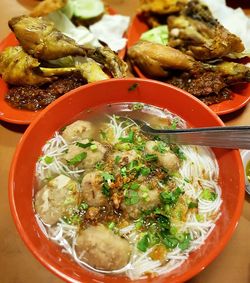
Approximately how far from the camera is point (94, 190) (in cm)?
156

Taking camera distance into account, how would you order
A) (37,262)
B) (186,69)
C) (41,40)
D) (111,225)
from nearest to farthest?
1. (111,225)
2. (37,262)
3. (41,40)
4. (186,69)

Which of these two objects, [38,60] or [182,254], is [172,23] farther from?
[182,254]

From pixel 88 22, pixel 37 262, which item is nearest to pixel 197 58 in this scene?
pixel 88 22

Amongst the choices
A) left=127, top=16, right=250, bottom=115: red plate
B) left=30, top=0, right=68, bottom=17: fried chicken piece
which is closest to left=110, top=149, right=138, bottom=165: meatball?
left=127, top=16, right=250, bottom=115: red plate

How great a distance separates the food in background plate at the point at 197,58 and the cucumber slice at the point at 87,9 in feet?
1.43

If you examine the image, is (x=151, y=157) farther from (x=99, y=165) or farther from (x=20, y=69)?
(x=20, y=69)

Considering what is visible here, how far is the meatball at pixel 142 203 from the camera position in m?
1.54

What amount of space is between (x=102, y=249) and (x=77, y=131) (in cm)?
62

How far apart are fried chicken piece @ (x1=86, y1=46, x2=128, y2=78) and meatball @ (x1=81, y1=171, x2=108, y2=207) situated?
2.54ft

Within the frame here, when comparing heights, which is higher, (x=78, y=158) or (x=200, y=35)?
(x=200, y=35)

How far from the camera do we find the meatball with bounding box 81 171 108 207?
1.56 meters

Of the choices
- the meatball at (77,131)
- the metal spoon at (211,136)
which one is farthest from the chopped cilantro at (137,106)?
the meatball at (77,131)

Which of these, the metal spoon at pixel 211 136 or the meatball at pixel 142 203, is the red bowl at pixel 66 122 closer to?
the metal spoon at pixel 211 136

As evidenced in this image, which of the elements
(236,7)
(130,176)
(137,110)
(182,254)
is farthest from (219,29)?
(182,254)
